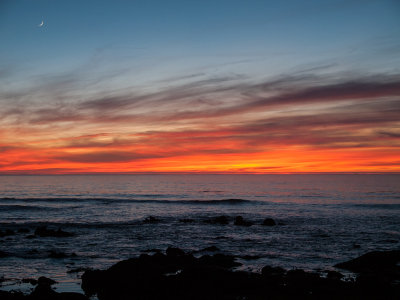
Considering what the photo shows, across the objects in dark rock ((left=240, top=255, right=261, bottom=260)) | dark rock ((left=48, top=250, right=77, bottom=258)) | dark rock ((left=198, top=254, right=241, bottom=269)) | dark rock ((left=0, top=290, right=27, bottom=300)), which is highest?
dark rock ((left=0, top=290, right=27, bottom=300))

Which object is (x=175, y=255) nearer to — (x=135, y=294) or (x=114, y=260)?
(x=114, y=260)

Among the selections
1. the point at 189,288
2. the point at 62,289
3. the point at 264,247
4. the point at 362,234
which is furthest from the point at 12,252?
the point at 362,234

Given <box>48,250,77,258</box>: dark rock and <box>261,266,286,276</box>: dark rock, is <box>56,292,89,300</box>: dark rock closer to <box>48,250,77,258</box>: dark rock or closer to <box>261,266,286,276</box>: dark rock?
<box>261,266,286,276</box>: dark rock

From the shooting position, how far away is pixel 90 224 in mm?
36375

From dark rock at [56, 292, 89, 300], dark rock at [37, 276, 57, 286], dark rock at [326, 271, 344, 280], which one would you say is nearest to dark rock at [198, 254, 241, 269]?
dark rock at [326, 271, 344, 280]

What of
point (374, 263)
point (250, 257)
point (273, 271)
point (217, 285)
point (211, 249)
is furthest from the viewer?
point (211, 249)

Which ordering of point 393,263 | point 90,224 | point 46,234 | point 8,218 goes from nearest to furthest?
point 393,263 < point 46,234 < point 90,224 < point 8,218

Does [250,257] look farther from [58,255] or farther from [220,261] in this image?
[58,255]

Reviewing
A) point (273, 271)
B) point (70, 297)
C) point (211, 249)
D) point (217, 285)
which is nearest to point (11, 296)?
point (70, 297)

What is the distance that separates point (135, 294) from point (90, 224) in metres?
24.6

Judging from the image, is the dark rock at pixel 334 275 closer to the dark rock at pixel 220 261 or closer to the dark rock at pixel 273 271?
the dark rock at pixel 273 271

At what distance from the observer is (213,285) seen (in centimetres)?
1438

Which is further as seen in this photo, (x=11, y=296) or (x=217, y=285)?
(x=217, y=285)

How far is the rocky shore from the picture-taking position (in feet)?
43.4
